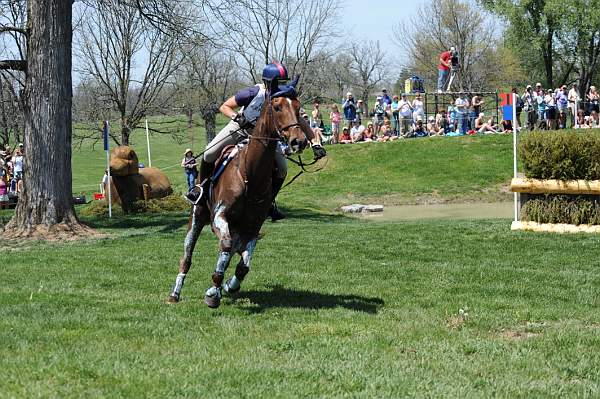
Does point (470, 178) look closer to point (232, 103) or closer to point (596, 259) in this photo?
point (596, 259)

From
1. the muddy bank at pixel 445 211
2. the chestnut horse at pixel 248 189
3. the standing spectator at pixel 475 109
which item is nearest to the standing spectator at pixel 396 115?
the standing spectator at pixel 475 109

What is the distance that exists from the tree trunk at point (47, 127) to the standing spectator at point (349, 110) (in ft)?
65.6

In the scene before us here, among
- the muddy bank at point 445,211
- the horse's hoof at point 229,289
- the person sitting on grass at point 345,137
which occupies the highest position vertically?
the person sitting on grass at point 345,137

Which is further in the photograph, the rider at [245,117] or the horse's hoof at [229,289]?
the horse's hoof at [229,289]

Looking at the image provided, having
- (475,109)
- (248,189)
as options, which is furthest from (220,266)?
(475,109)

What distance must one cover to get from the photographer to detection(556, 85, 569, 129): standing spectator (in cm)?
491

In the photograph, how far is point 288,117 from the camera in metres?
8.62

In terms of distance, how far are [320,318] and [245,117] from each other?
2.44 meters

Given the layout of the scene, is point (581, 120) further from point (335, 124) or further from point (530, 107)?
point (335, 124)

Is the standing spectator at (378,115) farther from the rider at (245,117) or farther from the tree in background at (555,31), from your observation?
the rider at (245,117)

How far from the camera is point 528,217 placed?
16.1m

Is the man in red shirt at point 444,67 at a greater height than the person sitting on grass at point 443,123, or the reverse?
the man in red shirt at point 444,67

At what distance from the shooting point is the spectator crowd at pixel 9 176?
30000 mm

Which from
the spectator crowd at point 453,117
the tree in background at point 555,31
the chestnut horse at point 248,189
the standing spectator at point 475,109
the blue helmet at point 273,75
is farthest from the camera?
the tree in background at point 555,31
